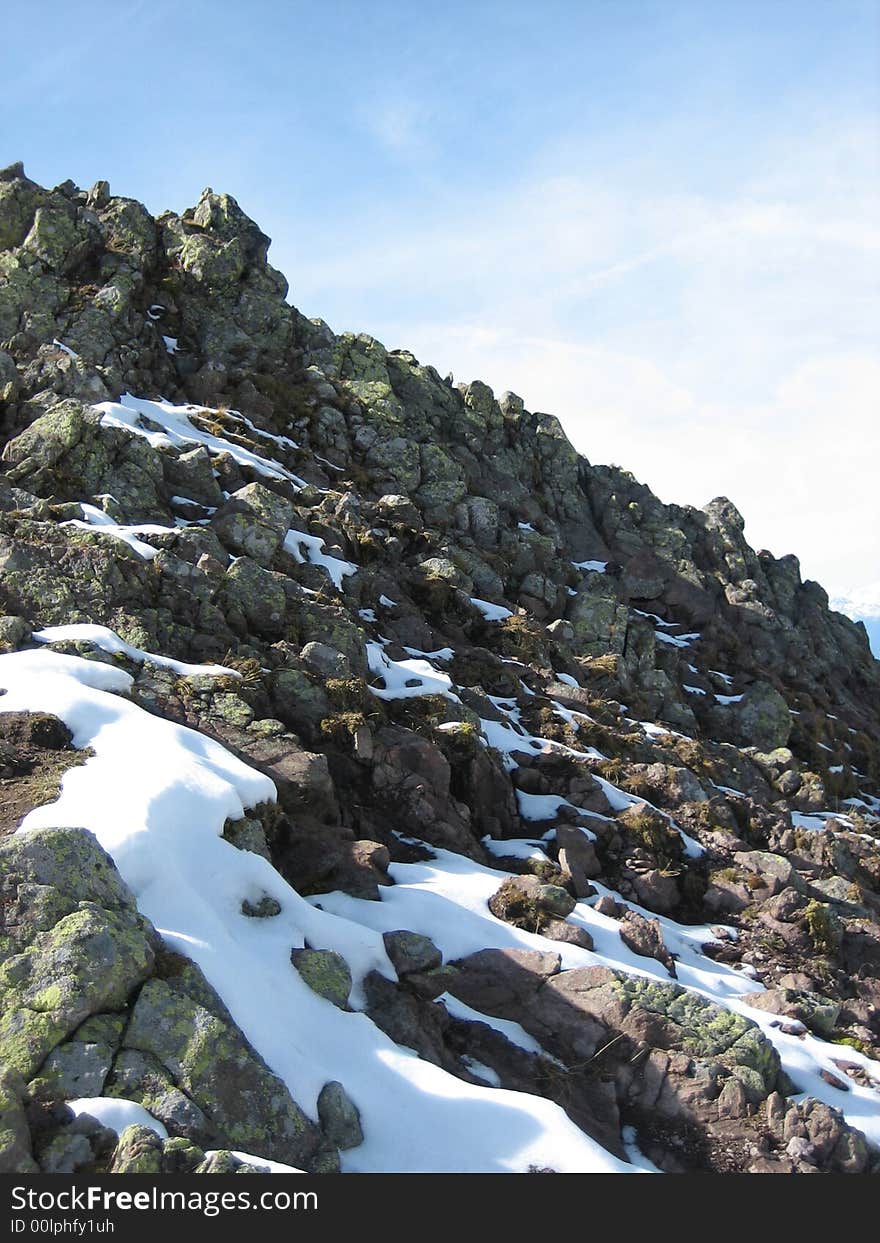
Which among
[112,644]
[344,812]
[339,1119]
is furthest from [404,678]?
[339,1119]

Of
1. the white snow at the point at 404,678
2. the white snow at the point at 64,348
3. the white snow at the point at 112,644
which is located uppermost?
the white snow at the point at 64,348

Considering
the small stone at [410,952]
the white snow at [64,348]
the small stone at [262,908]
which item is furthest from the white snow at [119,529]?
the small stone at [410,952]

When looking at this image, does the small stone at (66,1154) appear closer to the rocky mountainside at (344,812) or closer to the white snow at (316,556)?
the rocky mountainside at (344,812)

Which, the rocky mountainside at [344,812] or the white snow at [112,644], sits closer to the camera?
the rocky mountainside at [344,812]

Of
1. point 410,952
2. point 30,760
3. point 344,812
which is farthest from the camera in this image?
point 344,812

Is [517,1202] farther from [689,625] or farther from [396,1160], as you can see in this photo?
[689,625]

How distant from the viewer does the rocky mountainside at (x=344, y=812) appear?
10.6m

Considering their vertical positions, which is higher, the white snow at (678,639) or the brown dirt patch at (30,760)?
the white snow at (678,639)

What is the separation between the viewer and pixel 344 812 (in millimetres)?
19266

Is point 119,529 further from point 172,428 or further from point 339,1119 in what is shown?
point 339,1119

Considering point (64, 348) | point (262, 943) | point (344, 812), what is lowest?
point (262, 943)

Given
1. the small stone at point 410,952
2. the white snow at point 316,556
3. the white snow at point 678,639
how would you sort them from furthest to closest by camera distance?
the white snow at point 678,639
the white snow at point 316,556
the small stone at point 410,952

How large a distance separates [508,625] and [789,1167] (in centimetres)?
2307

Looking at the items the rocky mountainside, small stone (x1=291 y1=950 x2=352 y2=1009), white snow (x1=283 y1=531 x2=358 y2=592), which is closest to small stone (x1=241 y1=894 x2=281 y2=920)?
the rocky mountainside
